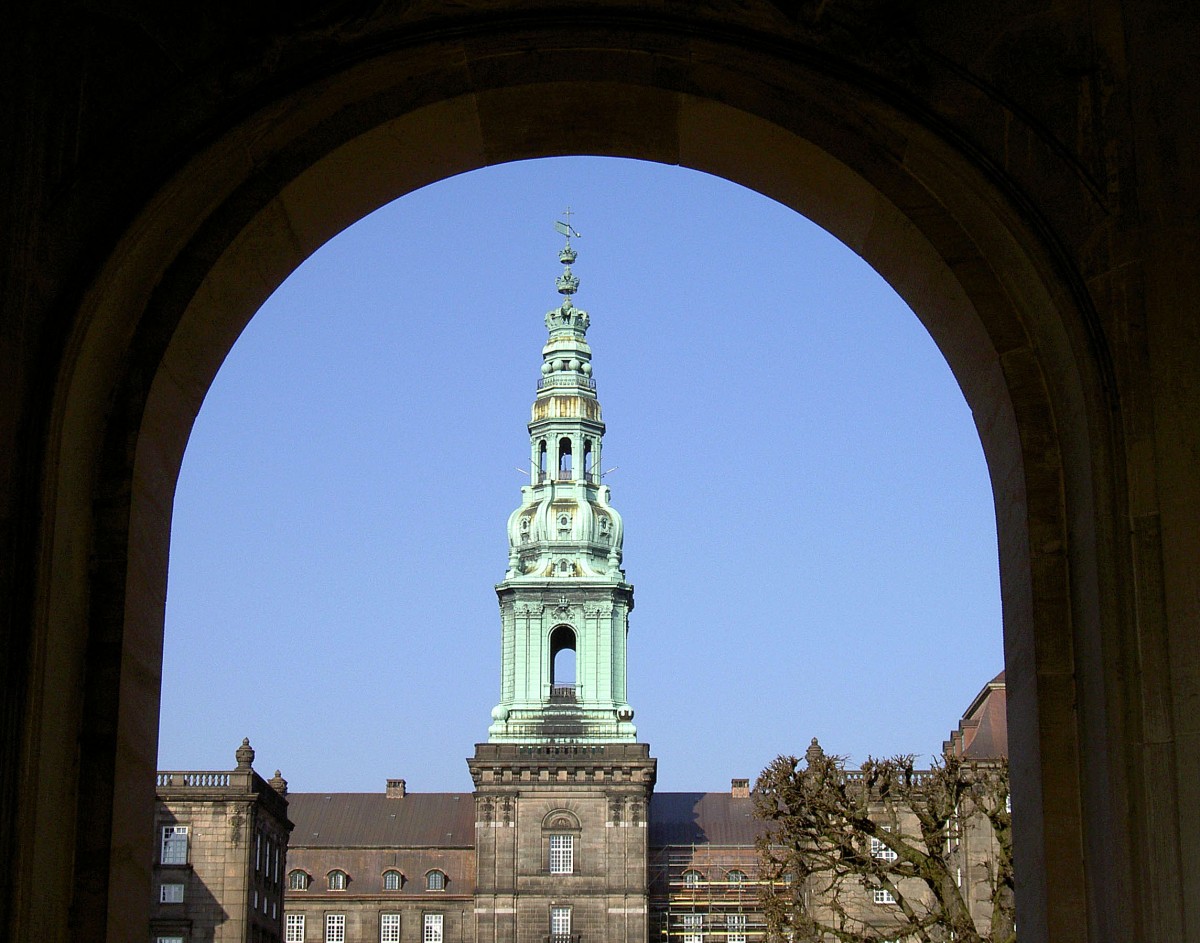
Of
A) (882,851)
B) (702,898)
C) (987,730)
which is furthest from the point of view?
(702,898)

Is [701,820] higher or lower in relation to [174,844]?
higher

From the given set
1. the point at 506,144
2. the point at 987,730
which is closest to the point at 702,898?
the point at 987,730

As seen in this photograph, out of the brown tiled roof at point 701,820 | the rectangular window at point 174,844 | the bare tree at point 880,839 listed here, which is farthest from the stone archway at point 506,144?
the brown tiled roof at point 701,820

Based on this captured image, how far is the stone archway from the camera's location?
7137mm

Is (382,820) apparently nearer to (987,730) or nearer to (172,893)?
(172,893)

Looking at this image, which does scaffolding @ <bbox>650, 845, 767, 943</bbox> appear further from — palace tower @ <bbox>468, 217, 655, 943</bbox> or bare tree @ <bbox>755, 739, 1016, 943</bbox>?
bare tree @ <bbox>755, 739, 1016, 943</bbox>

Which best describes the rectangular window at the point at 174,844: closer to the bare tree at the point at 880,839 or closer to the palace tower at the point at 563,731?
the palace tower at the point at 563,731

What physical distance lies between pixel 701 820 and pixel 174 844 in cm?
4465

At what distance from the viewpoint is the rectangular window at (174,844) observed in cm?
7969

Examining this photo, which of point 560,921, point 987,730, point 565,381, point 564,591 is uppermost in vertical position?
point 565,381

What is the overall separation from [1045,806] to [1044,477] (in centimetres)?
124

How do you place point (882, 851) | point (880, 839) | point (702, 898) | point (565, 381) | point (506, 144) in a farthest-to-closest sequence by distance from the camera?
point (702, 898)
point (565, 381)
point (882, 851)
point (880, 839)
point (506, 144)

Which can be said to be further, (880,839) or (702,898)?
(702,898)

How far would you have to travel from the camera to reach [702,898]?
105 m
